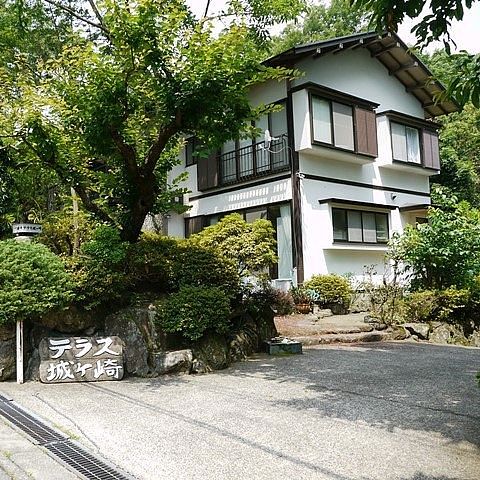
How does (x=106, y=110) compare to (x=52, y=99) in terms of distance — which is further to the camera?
(x=52, y=99)

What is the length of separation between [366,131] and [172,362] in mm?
12549

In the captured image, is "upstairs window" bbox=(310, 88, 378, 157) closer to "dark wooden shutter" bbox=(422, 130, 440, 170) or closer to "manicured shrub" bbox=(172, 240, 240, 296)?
"dark wooden shutter" bbox=(422, 130, 440, 170)

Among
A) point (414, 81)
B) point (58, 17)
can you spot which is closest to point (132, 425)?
point (58, 17)

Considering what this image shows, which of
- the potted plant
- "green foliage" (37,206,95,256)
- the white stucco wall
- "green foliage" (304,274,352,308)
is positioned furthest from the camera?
the white stucco wall

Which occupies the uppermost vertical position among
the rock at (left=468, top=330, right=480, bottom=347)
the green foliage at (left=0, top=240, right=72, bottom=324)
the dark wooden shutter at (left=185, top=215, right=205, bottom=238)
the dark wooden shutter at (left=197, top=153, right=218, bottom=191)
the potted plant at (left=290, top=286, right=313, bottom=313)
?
the dark wooden shutter at (left=197, top=153, right=218, bottom=191)

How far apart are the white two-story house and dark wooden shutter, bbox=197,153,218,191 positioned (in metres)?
0.04

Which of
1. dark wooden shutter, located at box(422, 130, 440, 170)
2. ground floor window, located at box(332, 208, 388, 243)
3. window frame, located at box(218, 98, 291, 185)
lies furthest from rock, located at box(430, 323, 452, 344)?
dark wooden shutter, located at box(422, 130, 440, 170)

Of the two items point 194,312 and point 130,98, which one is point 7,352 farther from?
point 130,98

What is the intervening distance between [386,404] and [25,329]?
520 centimetres

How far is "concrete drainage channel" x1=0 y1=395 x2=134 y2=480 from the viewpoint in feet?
12.3

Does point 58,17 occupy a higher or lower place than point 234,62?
higher

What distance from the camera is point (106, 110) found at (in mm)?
7305

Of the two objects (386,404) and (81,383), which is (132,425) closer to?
(81,383)

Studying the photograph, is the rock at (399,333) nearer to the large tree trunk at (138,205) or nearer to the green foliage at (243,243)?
the green foliage at (243,243)
